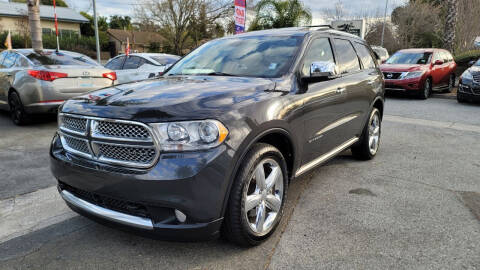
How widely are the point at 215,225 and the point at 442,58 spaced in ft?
44.1

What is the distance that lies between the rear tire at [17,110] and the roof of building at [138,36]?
2524cm

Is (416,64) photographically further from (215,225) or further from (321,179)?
(215,225)

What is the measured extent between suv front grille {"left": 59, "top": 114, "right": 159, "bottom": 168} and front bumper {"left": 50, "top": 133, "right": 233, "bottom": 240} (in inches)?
2.3

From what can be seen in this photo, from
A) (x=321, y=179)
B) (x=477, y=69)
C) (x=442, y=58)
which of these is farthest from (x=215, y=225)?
(x=442, y=58)

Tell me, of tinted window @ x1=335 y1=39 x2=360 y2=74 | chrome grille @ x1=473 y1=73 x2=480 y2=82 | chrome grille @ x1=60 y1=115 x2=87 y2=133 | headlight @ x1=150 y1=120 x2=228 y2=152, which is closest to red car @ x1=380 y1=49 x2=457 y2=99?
chrome grille @ x1=473 y1=73 x2=480 y2=82

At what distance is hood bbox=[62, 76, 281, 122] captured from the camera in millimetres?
2336

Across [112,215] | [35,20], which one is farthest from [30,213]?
[35,20]

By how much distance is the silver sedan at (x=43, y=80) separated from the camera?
653 centimetres

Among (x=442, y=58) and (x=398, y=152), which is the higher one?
(x=442, y=58)

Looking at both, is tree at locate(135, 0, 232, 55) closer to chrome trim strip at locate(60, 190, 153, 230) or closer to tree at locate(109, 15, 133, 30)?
chrome trim strip at locate(60, 190, 153, 230)

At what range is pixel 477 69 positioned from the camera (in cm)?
1062

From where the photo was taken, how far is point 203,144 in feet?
7.44

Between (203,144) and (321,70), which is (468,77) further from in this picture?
(203,144)

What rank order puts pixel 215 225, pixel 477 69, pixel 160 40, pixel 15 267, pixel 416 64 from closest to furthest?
pixel 215 225 → pixel 15 267 → pixel 477 69 → pixel 416 64 → pixel 160 40
